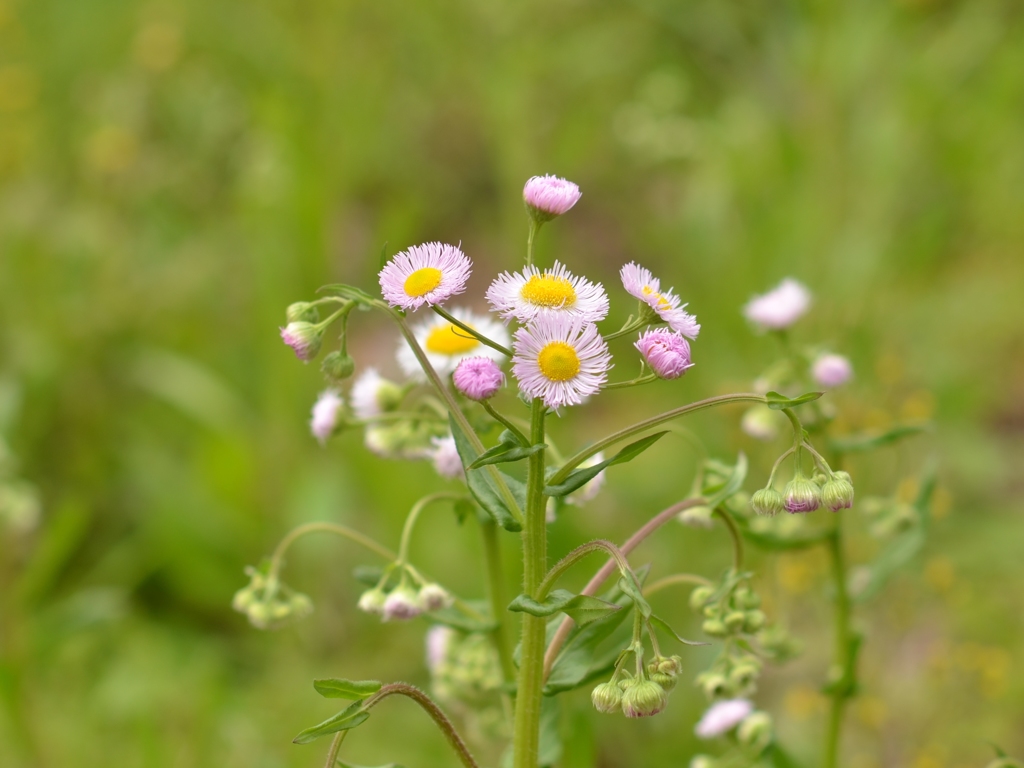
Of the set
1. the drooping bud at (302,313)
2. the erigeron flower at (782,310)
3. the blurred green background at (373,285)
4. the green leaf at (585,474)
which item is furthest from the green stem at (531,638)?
the blurred green background at (373,285)

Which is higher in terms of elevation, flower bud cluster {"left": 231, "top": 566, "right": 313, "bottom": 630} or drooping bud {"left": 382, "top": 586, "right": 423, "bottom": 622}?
flower bud cluster {"left": 231, "top": 566, "right": 313, "bottom": 630}

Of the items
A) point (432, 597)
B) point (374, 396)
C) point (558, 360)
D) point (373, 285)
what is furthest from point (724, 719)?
point (373, 285)

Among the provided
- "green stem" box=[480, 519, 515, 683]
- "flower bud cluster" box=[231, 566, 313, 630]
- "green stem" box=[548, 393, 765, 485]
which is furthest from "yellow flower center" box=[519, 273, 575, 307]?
"flower bud cluster" box=[231, 566, 313, 630]

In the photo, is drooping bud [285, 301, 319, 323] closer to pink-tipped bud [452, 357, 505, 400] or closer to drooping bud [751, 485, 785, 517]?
pink-tipped bud [452, 357, 505, 400]

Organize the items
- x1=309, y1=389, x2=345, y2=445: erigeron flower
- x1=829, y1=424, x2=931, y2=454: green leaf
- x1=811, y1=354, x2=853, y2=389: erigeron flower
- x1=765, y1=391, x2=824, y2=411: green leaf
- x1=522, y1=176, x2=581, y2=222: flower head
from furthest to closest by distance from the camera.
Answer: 1. x1=811, y1=354, x2=853, y2=389: erigeron flower
2. x1=829, y1=424, x2=931, y2=454: green leaf
3. x1=309, y1=389, x2=345, y2=445: erigeron flower
4. x1=522, y1=176, x2=581, y2=222: flower head
5. x1=765, y1=391, x2=824, y2=411: green leaf

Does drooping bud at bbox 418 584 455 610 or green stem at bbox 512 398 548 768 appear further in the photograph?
drooping bud at bbox 418 584 455 610

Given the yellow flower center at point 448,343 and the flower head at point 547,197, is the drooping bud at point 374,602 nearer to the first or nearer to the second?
the yellow flower center at point 448,343

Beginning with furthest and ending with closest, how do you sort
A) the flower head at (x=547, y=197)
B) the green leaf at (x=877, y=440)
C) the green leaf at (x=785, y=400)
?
the green leaf at (x=877, y=440), the flower head at (x=547, y=197), the green leaf at (x=785, y=400)
